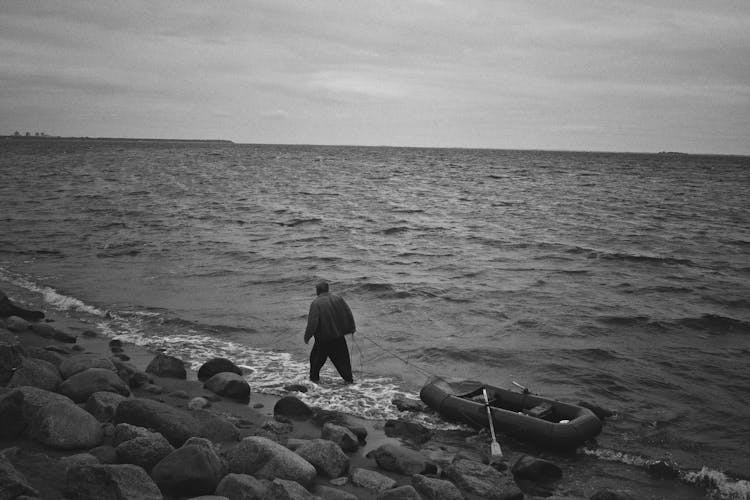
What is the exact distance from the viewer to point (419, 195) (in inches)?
2263

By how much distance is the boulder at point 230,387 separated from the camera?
1001 centimetres

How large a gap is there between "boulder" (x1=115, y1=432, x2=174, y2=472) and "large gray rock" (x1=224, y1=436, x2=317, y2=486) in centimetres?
75

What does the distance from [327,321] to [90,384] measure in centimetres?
403

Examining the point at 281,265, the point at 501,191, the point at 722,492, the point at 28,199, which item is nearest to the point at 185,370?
the point at 722,492

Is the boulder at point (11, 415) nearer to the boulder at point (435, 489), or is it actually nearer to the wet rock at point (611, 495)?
the boulder at point (435, 489)

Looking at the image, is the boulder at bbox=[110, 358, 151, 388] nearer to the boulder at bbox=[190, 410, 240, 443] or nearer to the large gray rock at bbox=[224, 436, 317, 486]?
the boulder at bbox=[190, 410, 240, 443]

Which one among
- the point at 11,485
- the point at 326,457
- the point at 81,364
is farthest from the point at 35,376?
the point at 326,457

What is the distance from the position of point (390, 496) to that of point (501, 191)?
58736mm

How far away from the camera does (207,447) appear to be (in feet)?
21.4

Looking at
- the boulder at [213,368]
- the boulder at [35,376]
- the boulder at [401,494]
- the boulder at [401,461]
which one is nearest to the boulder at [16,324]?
the boulder at [35,376]

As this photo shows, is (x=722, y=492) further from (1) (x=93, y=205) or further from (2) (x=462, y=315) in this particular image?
(1) (x=93, y=205)

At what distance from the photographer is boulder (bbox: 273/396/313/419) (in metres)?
9.41

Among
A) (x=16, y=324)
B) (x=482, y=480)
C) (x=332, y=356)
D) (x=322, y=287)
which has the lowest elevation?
(x=482, y=480)

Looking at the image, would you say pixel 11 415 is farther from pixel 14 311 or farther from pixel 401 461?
pixel 14 311
